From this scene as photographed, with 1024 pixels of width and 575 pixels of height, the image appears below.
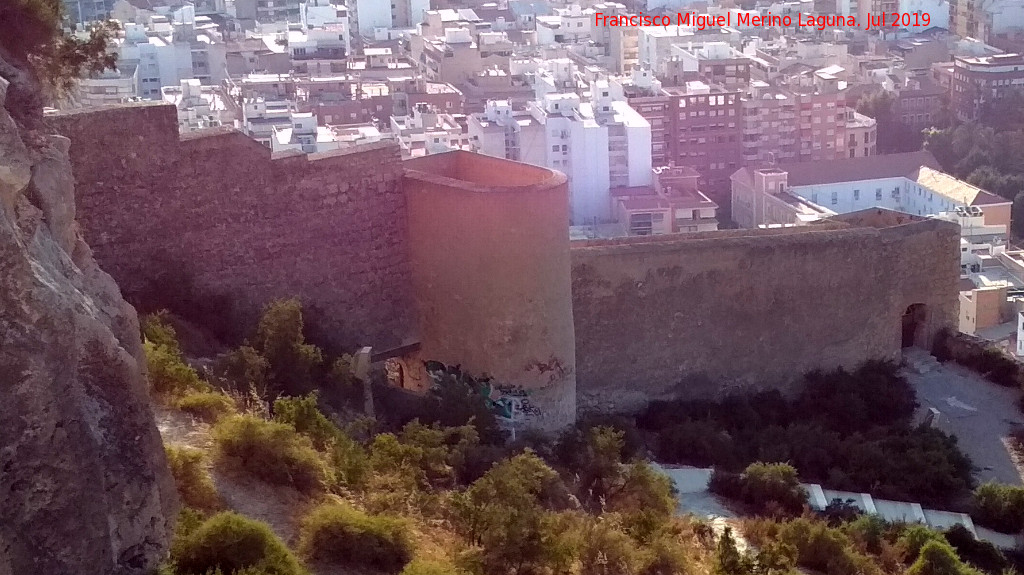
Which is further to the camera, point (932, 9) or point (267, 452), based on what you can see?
point (932, 9)

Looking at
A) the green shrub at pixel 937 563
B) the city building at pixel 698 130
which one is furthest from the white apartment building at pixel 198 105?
the green shrub at pixel 937 563

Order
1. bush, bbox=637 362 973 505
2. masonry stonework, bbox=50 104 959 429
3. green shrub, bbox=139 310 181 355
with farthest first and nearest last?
bush, bbox=637 362 973 505
masonry stonework, bbox=50 104 959 429
green shrub, bbox=139 310 181 355

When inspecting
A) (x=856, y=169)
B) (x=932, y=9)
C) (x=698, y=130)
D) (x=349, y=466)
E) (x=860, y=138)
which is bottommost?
(x=856, y=169)

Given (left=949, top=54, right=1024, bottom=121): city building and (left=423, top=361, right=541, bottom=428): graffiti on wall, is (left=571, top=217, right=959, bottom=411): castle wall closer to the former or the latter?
(left=423, top=361, right=541, bottom=428): graffiti on wall

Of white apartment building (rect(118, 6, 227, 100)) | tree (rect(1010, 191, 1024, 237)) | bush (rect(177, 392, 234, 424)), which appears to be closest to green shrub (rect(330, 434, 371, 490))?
bush (rect(177, 392, 234, 424))

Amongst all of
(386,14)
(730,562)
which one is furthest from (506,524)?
(386,14)

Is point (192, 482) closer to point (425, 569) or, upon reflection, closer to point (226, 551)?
point (226, 551)
